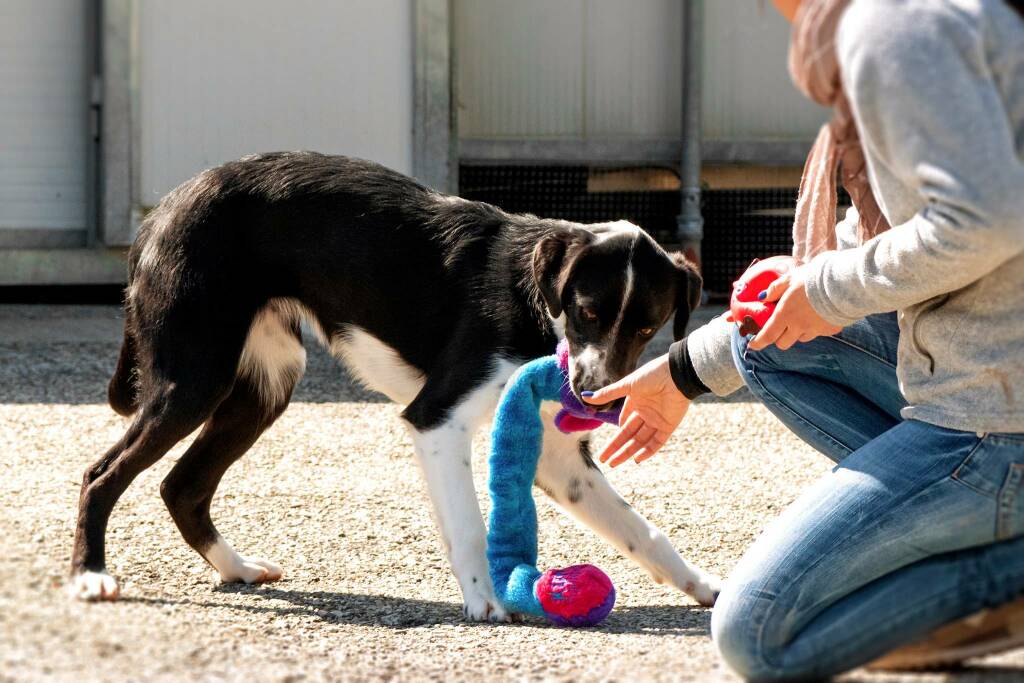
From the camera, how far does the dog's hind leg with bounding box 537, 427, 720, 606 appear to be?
12.2ft

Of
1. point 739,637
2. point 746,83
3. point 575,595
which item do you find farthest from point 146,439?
point 746,83

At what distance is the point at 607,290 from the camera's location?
3748 mm

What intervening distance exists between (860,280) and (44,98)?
6.39m

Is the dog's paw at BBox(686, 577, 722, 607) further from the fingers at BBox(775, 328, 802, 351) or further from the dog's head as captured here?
the fingers at BBox(775, 328, 802, 351)

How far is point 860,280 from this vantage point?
241cm

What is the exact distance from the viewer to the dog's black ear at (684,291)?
3.89 m

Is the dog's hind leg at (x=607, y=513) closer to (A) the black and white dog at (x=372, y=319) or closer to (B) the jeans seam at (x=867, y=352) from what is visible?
(A) the black and white dog at (x=372, y=319)

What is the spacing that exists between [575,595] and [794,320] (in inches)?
40.3

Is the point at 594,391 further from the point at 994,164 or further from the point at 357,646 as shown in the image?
the point at 994,164

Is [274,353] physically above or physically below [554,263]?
below

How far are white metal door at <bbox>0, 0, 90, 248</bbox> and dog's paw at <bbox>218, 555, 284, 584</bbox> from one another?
4.64m

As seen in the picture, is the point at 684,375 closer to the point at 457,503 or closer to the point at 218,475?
the point at 457,503

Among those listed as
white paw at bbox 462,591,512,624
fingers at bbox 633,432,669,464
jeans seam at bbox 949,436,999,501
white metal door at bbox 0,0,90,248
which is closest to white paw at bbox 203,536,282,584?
white paw at bbox 462,591,512,624

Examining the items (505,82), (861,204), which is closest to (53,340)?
(505,82)
